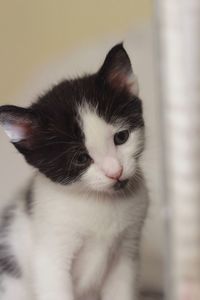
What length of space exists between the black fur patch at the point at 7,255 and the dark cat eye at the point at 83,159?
0.98ft

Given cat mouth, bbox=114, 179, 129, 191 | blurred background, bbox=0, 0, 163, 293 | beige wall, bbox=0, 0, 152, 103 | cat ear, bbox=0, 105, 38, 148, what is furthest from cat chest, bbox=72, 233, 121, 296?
beige wall, bbox=0, 0, 152, 103

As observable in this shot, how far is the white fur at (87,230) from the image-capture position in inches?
36.8

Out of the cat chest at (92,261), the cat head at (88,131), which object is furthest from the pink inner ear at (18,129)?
the cat chest at (92,261)

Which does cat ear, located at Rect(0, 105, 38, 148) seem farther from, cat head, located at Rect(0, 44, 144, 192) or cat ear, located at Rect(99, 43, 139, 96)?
cat ear, located at Rect(99, 43, 139, 96)

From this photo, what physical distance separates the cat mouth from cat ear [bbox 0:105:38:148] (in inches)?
7.0

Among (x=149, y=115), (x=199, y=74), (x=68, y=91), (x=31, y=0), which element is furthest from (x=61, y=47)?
(x=199, y=74)

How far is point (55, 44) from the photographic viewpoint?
5.26ft

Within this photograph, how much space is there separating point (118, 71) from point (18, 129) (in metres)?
0.22

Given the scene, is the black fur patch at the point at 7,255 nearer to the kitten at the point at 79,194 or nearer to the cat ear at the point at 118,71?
the kitten at the point at 79,194

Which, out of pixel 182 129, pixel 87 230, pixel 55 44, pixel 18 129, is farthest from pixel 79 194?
pixel 55 44

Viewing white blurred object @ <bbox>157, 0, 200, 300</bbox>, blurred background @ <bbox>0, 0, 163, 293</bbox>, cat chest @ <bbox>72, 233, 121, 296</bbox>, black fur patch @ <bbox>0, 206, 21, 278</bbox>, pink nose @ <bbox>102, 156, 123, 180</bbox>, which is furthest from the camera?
blurred background @ <bbox>0, 0, 163, 293</bbox>

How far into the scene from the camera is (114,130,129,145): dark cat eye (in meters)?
0.95

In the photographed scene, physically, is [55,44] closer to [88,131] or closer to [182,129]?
[88,131]

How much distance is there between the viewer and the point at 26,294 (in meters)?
1.16
